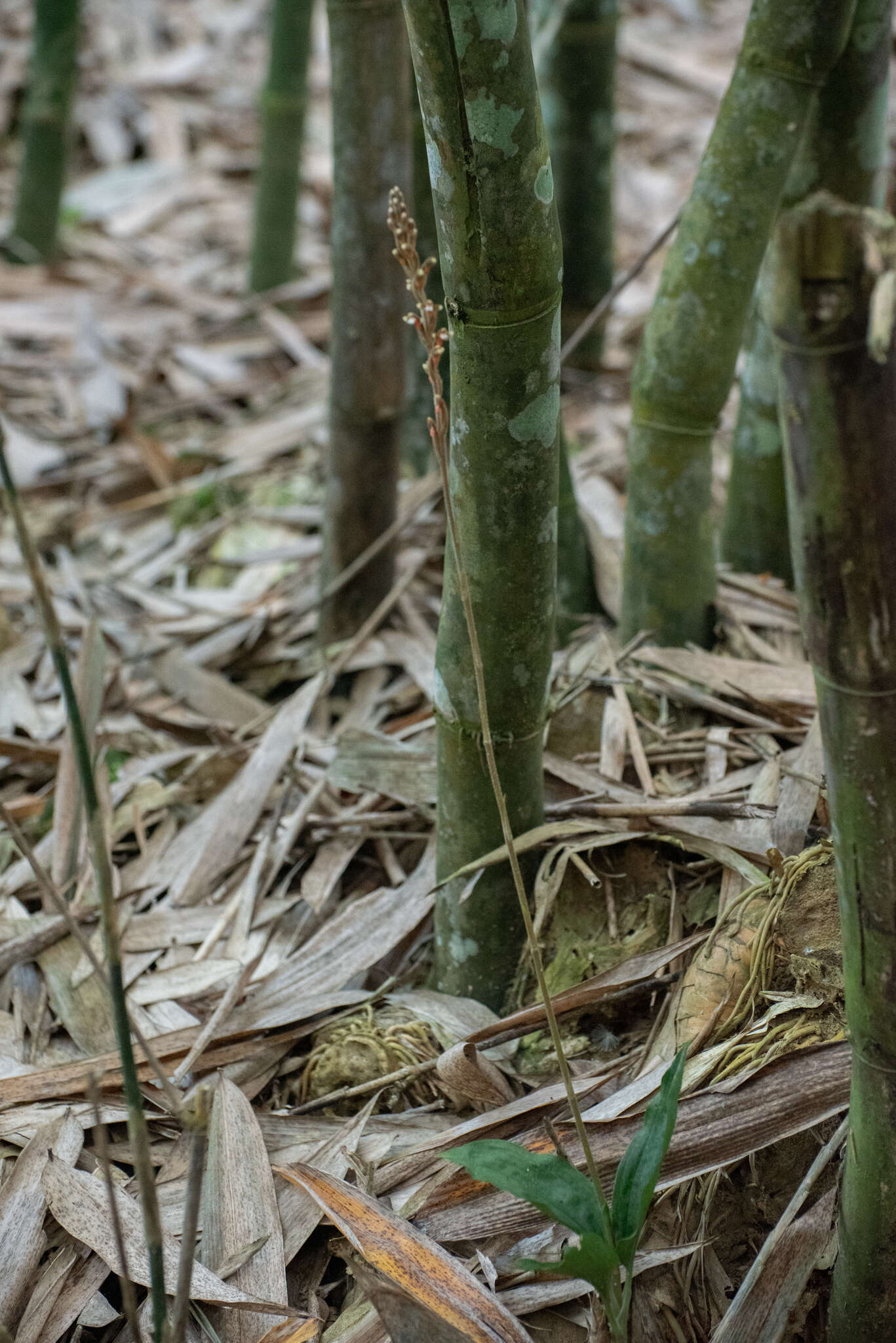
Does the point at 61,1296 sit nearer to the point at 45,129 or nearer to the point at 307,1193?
the point at 307,1193

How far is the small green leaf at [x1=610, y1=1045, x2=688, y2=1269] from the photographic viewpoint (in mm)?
995

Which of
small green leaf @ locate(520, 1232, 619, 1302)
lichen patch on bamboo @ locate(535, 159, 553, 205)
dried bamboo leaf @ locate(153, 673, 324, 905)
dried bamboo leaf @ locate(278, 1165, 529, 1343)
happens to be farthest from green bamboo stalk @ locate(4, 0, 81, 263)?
small green leaf @ locate(520, 1232, 619, 1302)

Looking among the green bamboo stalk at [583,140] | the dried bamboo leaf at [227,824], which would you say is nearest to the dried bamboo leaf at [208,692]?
the dried bamboo leaf at [227,824]

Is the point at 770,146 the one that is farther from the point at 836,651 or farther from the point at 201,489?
the point at 201,489

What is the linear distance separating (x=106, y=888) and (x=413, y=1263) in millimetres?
563

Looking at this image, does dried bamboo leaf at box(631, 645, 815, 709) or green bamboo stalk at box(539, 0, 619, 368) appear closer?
dried bamboo leaf at box(631, 645, 815, 709)

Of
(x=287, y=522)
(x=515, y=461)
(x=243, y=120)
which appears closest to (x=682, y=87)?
(x=243, y=120)

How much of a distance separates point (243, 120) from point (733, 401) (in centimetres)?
408

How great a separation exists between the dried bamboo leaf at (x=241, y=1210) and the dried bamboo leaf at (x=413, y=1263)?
0.27 feet

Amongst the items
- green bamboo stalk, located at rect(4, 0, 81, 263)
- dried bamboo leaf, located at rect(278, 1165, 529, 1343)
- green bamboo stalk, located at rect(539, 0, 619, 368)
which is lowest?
dried bamboo leaf, located at rect(278, 1165, 529, 1343)

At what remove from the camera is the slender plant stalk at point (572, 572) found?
1.95 meters

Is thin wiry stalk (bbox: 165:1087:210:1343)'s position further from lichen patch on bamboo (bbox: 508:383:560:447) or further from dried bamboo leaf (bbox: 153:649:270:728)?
dried bamboo leaf (bbox: 153:649:270:728)

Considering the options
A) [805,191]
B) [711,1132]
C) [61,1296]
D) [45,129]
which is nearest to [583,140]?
[805,191]

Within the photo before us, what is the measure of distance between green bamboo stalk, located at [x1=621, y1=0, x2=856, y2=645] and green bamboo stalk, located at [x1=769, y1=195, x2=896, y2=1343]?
0.92m
